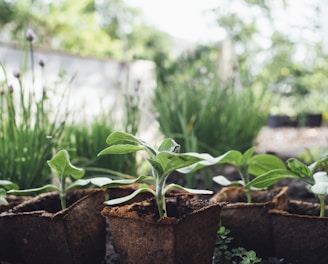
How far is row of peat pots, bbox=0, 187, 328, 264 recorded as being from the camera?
2.53 feet

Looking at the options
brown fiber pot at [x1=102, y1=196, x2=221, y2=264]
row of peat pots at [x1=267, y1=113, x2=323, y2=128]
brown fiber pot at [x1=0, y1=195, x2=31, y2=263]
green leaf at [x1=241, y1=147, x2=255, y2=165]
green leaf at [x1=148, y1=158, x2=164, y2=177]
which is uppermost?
green leaf at [x1=148, y1=158, x2=164, y2=177]

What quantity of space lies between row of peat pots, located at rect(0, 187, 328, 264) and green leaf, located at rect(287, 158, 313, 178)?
3.9 inches

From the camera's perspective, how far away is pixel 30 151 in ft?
4.10

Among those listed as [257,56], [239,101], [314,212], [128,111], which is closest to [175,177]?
[128,111]

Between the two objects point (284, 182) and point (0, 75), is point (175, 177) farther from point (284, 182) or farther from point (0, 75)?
point (0, 75)

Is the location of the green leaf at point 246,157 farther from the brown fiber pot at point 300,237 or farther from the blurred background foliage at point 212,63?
the blurred background foliage at point 212,63

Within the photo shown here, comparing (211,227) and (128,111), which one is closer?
(211,227)

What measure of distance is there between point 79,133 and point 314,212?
42.8 inches

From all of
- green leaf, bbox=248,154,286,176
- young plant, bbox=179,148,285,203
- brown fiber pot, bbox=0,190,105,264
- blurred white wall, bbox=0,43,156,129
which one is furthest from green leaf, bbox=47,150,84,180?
blurred white wall, bbox=0,43,156,129

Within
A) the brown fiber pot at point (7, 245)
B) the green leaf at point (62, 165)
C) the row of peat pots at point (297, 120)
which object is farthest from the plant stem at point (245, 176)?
the row of peat pots at point (297, 120)

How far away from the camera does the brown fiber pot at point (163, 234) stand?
0.75m

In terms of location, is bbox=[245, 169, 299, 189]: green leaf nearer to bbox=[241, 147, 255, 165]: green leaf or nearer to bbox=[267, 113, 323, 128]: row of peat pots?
bbox=[241, 147, 255, 165]: green leaf

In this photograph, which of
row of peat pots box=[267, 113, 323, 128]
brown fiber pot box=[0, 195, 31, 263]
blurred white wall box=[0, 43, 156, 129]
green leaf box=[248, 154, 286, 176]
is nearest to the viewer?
brown fiber pot box=[0, 195, 31, 263]

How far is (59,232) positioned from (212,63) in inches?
138
